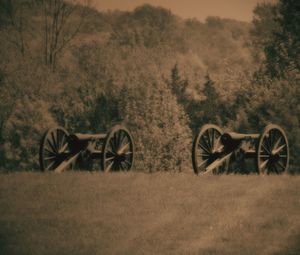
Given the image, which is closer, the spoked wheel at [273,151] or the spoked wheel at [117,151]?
the spoked wheel at [273,151]

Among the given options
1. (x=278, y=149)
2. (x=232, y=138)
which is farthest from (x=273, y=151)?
(x=232, y=138)

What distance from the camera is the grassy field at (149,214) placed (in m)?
8.27

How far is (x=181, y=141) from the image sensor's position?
4534 cm

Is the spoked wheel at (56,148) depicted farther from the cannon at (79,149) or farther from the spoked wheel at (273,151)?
the spoked wheel at (273,151)

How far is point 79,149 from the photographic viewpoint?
1486 cm

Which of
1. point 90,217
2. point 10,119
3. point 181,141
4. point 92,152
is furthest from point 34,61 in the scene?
point 90,217

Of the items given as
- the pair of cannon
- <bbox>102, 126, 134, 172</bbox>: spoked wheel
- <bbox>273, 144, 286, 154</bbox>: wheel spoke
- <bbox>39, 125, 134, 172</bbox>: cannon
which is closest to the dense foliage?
<bbox>273, 144, 286, 154</bbox>: wheel spoke

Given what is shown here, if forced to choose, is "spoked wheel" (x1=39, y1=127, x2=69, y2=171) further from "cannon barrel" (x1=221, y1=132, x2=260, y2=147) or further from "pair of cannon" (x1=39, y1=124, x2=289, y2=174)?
"cannon barrel" (x1=221, y1=132, x2=260, y2=147)

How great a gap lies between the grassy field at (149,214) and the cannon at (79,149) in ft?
5.07

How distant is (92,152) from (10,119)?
3016 cm

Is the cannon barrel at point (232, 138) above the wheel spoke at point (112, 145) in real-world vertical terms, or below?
above

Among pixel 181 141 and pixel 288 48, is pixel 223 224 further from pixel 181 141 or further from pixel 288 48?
pixel 181 141

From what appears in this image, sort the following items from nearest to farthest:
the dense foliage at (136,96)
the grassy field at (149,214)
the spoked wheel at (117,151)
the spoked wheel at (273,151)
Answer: the grassy field at (149,214) < the spoked wheel at (273,151) < the spoked wheel at (117,151) < the dense foliage at (136,96)

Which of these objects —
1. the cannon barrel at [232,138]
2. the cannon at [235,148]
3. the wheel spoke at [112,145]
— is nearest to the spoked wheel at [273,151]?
the cannon at [235,148]
